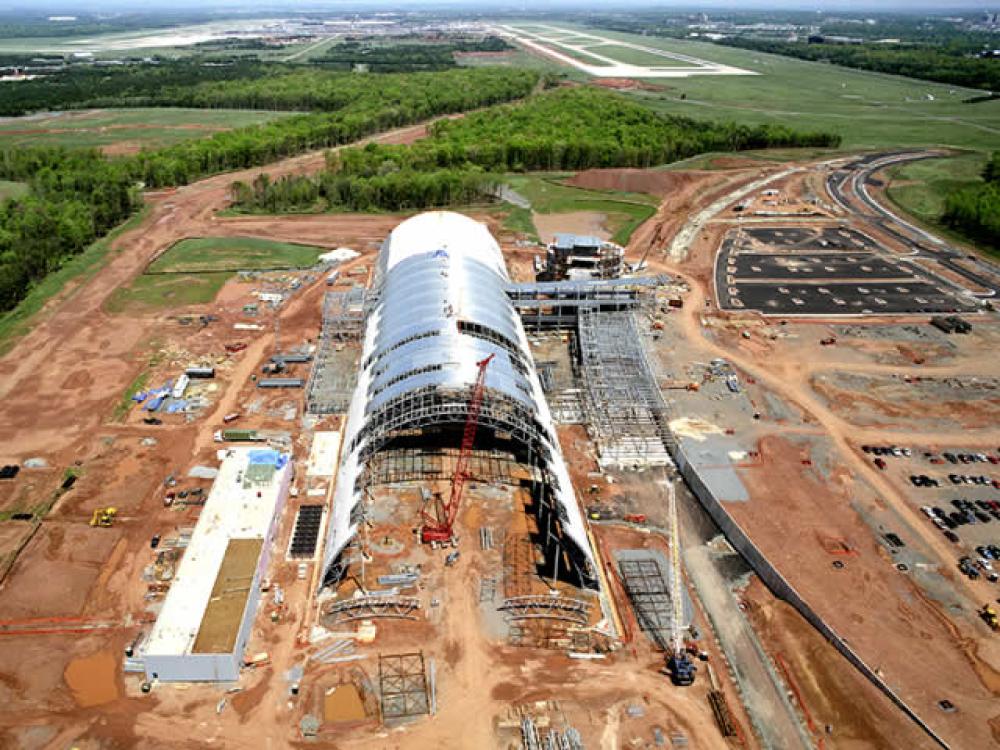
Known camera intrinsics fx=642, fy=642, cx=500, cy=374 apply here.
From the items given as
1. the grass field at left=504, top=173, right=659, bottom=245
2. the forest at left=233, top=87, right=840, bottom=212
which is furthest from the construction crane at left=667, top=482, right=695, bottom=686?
the forest at left=233, top=87, right=840, bottom=212

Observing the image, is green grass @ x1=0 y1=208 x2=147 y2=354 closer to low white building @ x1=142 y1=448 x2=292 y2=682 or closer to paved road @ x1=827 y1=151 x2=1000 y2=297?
low white building @ x1=142 y1=448 x2=292 y2=682

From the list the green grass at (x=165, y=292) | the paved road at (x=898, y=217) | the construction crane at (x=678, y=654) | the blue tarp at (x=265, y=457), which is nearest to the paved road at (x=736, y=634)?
the construction crane at (x=678, y=654)

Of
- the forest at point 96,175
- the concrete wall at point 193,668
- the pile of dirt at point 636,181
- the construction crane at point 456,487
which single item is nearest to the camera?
the concrete wall at point 193,668

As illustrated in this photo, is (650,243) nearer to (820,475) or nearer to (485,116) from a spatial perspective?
(820,475)

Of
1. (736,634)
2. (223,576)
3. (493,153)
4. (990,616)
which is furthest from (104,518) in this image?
(493,153)

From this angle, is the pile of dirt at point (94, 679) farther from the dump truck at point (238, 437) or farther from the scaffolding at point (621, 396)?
the scaffolding at point (621, 396)

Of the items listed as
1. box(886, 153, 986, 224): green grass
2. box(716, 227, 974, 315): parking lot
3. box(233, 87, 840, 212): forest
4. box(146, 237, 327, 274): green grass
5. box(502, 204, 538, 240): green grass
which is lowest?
box(716, 227, 974, 315): parking lot
